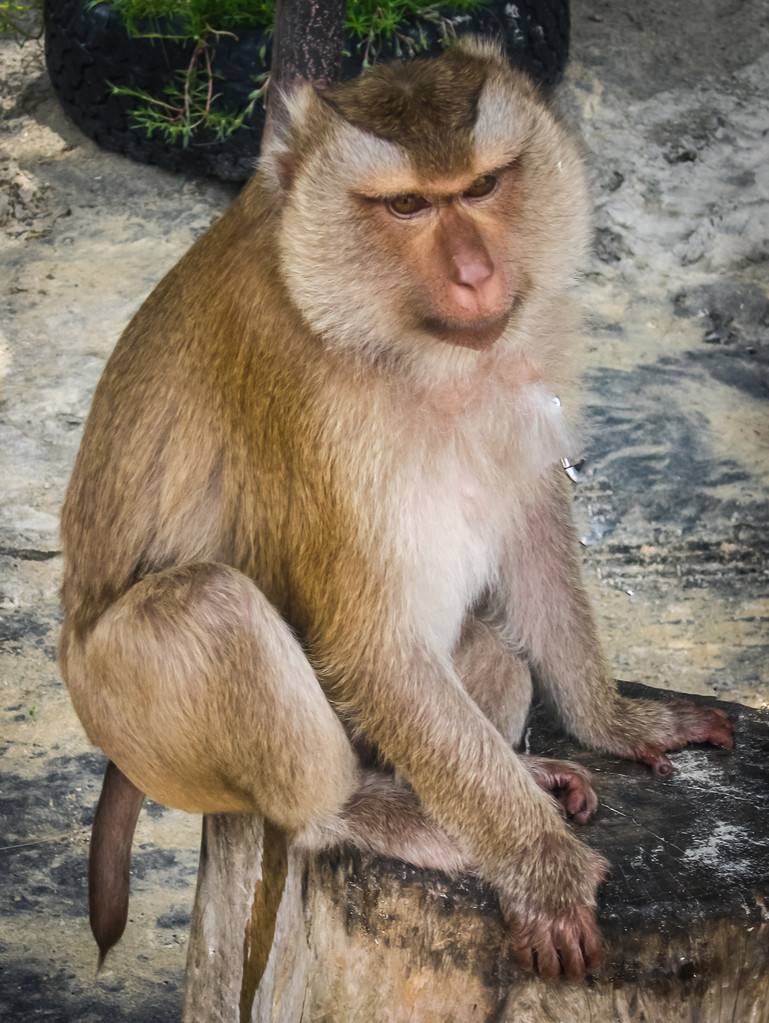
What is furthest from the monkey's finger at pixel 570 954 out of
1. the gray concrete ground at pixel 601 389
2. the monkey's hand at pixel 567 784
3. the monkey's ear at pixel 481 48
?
the gray concrete ground at pixel 601 389

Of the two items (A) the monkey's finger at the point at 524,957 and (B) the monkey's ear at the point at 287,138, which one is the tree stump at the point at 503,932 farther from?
(B) the monkey's ear at the point at 287,138

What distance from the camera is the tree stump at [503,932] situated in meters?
3.16

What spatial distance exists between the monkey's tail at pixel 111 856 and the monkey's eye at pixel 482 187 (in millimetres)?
1734

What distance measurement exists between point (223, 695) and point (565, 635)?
103 cm

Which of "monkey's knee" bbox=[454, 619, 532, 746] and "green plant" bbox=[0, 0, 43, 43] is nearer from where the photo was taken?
"monkey's knee" bbox=[454, 619, 532, 746]

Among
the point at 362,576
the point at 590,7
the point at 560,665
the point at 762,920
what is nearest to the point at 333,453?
the point at 362,576

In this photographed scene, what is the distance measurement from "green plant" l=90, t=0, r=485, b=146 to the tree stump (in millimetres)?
5342

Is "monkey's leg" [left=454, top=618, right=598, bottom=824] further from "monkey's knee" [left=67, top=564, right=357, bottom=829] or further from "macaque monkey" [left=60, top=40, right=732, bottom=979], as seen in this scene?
"monkey's knee" [left=67, top=564, right=357, bottom=829]

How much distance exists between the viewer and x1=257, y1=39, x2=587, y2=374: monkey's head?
3145mm

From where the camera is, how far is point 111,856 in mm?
3875

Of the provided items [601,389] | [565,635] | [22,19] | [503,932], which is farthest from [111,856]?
[22,19]

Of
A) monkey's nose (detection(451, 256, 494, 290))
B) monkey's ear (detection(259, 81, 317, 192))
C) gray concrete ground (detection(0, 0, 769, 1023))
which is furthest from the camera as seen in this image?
gray concrete ground (detection(0, 0, 769, 1023))

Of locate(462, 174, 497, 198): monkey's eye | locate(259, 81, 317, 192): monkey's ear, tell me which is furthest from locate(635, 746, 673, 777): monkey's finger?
locate(259, 81, 317, 192): monkey's ear

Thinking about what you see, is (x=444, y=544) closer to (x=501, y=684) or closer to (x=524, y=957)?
(x=501, y=684)
